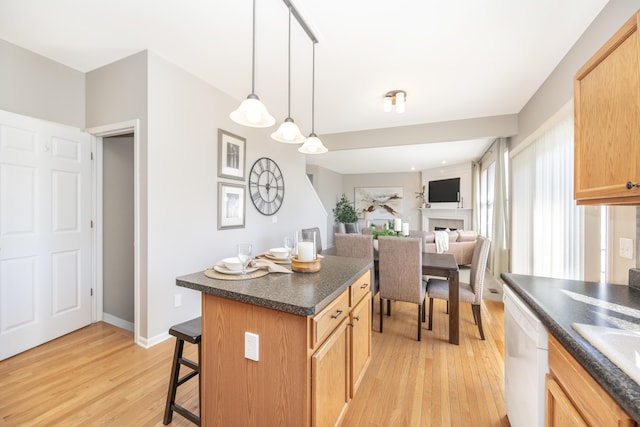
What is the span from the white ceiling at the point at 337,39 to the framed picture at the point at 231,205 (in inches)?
44.7

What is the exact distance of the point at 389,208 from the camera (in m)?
8.93

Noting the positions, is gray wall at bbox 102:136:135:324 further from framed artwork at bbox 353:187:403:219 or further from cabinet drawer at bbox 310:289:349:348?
framed artwork at bbox 353:187:403:219

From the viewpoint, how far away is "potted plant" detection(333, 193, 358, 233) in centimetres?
866

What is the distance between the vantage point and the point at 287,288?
1245mm

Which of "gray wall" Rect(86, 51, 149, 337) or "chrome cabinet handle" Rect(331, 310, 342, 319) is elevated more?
"gray wall" Rect(86, 51, 149, 337)

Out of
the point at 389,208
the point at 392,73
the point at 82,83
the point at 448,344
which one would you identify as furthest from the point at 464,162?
the point at 82,83

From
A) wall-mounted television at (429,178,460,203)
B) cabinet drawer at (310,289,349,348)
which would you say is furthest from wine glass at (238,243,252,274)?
wall-mounted television at (429,178,460,203)

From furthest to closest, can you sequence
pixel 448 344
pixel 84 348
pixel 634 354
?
pixel 448 344 < pixel 84 348 < pixel 634 354

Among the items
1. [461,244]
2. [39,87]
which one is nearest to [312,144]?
[39,87]

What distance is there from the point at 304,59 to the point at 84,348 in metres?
3.24

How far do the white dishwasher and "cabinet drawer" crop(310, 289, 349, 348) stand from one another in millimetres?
839

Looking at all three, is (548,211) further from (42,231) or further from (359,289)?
(42,231)

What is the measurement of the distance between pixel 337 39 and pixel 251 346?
7.46 ft

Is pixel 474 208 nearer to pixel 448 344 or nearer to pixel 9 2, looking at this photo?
pixel 448 344
